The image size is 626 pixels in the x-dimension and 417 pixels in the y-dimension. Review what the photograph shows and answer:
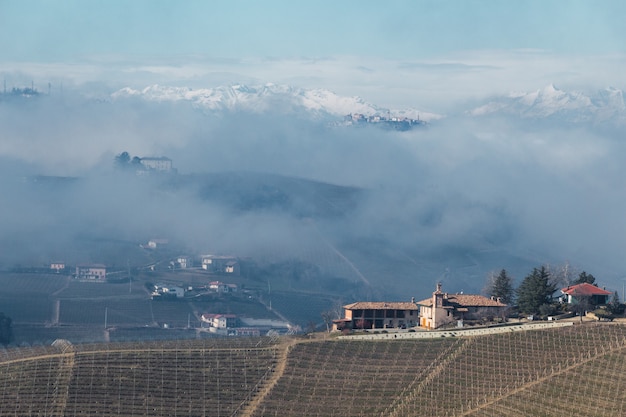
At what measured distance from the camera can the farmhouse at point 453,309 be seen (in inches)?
5089

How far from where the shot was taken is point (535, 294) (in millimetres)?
129875

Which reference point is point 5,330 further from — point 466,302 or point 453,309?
point 453,309

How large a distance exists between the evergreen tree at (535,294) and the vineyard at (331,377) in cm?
886

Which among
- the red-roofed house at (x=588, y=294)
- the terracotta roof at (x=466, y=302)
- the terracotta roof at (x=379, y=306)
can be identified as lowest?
the terracotta roof at (x=379, y=306)

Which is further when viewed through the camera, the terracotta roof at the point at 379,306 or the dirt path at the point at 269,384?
the terracotta roof at the point at 379,306

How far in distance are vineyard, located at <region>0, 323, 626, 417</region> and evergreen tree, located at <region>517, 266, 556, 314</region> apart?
29.1 feet

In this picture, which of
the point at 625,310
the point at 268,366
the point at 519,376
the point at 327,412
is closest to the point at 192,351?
the point at 268,366

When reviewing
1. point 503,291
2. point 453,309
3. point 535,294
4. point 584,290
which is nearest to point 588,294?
point 584,290

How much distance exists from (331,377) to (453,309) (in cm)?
2108

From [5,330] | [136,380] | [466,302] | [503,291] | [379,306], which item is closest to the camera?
[136,380]

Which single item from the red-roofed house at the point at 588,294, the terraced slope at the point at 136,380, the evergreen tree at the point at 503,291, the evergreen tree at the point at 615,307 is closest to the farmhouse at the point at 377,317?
the evergreen tree at the point at 503,291

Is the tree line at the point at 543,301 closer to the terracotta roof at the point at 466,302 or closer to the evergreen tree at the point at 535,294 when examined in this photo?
the evergreen tree at the point at 535,294

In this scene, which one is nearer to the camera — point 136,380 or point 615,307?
point 136,380

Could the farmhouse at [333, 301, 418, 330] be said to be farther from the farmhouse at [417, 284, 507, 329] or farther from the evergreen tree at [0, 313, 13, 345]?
the evergreen tree at [0, 313, 13, 345]
